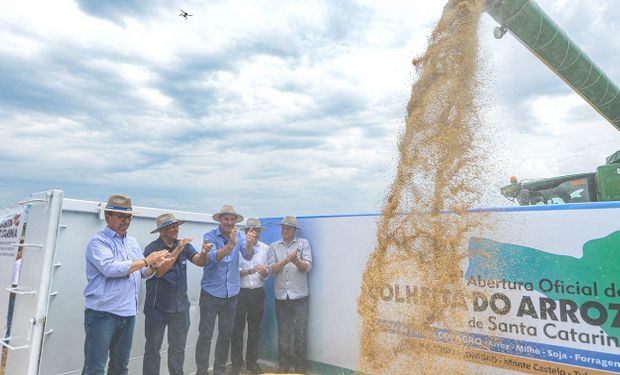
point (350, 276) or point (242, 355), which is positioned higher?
point (350, 276)

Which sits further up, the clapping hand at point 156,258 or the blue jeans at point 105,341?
the clapping hand at point 156,258

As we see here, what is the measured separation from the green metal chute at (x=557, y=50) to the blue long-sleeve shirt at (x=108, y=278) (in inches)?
171

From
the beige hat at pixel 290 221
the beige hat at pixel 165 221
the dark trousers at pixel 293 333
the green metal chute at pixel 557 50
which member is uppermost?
the green metal chute at pixel 557 50

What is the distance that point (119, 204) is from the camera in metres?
3.64

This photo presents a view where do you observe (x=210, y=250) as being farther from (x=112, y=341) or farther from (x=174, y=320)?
(x=112, y=341)

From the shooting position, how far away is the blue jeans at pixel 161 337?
3.94 meters

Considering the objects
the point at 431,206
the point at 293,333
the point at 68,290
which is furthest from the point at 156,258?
the point at 431,206

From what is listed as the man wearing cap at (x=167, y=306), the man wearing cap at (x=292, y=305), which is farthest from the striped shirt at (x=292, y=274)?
the man wearing cap at (x=167, y=306)

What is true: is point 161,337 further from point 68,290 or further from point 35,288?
point 35,288

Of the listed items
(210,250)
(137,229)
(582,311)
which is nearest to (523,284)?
(582,311)

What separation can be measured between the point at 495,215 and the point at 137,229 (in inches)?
152

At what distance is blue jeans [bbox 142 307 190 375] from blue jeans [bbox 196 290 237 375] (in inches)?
12.4

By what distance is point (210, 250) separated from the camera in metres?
4.44

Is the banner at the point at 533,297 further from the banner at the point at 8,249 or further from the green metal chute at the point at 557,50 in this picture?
the banner at the point at 8,249
